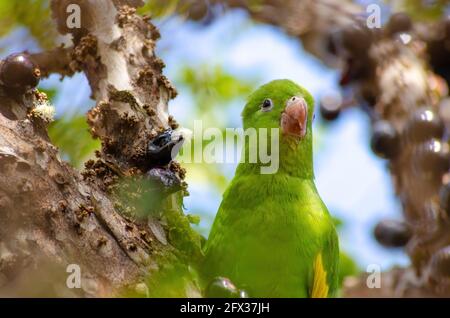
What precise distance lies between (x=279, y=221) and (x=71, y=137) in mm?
1322

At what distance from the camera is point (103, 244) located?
2.92 m

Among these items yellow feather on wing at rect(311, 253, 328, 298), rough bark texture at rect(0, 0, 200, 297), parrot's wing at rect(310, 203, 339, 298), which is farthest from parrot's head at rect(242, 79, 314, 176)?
rough bark texture at rect(0, 0, 200, 297)

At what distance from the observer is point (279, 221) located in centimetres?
392

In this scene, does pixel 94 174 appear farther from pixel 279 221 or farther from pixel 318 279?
pixel 318 279

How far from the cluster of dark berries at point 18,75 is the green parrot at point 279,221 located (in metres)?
1.41

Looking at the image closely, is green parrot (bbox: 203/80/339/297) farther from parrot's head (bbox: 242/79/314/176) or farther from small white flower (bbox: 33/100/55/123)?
small white flower (bbox: 33/100/55/123)

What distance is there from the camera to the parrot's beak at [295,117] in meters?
4.20

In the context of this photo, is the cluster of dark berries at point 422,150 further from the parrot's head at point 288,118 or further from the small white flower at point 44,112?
the small white flower at point 44,112

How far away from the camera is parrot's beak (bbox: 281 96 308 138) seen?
420 centimetres

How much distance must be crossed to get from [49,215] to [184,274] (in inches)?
25.5

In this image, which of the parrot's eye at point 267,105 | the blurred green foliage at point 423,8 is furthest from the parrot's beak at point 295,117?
the blurred green foliage at point 423,8

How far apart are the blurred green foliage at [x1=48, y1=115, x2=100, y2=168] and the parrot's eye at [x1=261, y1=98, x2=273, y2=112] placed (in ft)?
3.61
